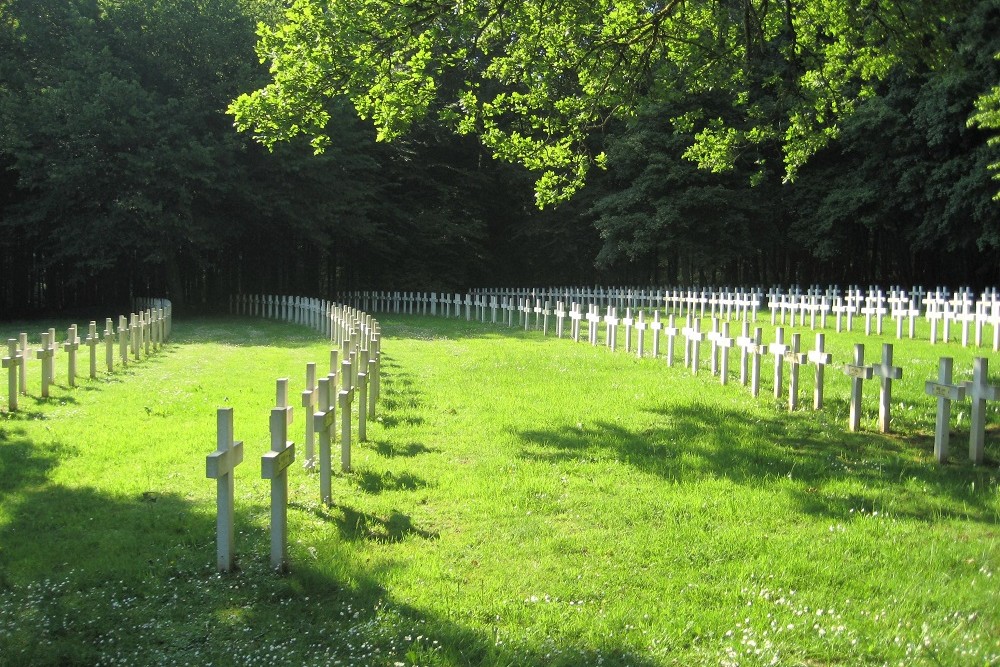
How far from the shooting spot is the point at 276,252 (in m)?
42.4

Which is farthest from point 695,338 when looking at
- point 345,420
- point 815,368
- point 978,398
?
point 345,420

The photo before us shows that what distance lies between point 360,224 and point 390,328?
40.5 ft

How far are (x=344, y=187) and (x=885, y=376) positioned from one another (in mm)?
30028

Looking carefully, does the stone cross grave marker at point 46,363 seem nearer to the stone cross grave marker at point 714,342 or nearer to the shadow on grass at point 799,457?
the shadow on grass at point 799,457

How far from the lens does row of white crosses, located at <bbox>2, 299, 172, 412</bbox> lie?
39.7 ft

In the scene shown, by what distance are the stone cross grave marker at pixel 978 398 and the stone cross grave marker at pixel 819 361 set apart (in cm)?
228

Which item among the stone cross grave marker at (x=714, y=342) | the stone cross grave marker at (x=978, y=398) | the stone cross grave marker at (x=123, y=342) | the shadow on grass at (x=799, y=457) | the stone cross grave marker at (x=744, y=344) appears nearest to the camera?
the shadow on grass at (x=799, y=457)

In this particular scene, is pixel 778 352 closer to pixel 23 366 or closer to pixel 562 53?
pixel 562 53

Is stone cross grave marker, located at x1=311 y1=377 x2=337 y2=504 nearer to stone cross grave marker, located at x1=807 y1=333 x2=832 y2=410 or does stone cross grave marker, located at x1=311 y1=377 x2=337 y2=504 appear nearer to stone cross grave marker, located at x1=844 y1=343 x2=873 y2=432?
stone cross grave marker, located at x1=844 y1=343 x2=873 y2=432

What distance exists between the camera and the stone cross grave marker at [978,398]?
8109mm

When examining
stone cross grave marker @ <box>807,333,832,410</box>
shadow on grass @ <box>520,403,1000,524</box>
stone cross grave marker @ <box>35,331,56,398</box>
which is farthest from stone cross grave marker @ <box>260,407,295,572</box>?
stone cross grave marker @ <box>35,331,56,398</box>

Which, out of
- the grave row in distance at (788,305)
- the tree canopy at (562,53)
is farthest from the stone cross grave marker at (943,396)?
the grave row in distance at (788,305)

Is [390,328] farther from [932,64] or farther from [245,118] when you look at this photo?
[932,64]

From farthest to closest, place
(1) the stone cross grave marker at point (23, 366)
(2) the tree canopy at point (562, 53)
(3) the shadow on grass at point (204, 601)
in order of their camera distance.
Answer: (2) the tree canopy at point (562, 53)
(1) the stone cross grave marker at point (23, 366)
(3) the shadow on grass at point (204, 601)
